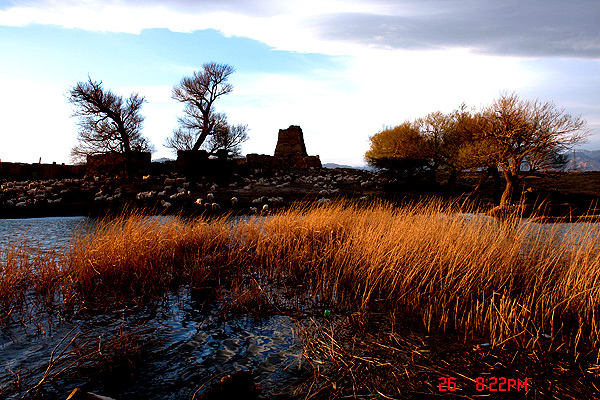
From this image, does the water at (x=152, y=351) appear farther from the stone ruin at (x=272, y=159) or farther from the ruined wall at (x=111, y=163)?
the stone ruin at (x=272, y=159)

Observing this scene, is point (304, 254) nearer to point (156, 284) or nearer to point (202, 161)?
point (156, 284)

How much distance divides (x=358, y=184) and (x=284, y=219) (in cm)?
2024

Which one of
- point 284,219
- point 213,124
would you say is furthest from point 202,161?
point 284,219

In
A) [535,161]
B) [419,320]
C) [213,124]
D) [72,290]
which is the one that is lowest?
[419,320]

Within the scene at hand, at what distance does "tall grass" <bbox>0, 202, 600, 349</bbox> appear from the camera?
4871mm

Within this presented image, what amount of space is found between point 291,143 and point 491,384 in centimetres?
3801

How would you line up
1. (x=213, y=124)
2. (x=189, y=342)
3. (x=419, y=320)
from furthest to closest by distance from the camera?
(x=213, y=124)
(x=419, y=320)
(x=189, y=342)

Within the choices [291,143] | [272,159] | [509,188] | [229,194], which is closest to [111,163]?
[229,194]

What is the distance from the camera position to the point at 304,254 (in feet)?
24.8
